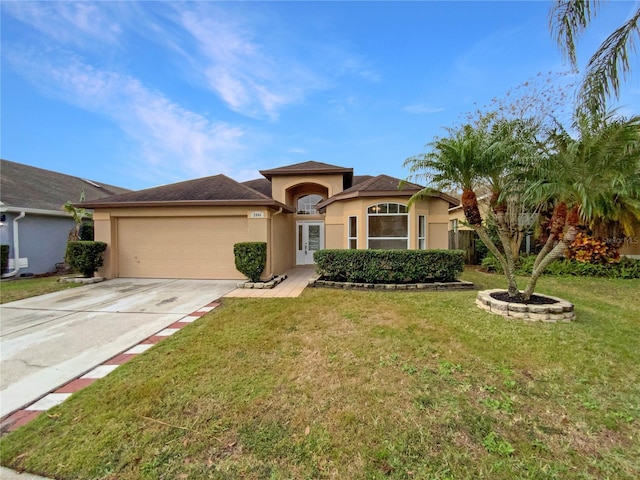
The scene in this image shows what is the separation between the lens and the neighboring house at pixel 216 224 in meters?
10.2

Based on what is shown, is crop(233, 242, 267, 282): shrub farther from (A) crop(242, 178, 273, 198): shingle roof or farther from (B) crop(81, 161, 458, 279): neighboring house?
(A) crop(242, 178, 273, 198): shingle roof

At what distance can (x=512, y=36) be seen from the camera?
848 centimetres

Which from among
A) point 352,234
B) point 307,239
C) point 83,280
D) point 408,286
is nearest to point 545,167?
point 408,286

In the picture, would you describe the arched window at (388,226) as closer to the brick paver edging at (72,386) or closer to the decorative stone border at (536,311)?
the decorative stone border at (536,311)

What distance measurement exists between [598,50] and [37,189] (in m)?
21.2

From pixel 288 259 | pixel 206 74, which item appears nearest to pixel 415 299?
pixel 288 259

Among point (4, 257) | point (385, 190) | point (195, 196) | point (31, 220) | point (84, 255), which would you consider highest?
point (385, 190)

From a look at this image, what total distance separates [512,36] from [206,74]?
11.2 m

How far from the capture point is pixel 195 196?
10.5m

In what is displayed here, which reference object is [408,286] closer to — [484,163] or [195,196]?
[484,163]

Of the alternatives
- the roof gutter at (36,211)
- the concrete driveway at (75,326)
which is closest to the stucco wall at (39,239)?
the roof gutter at (36,211)

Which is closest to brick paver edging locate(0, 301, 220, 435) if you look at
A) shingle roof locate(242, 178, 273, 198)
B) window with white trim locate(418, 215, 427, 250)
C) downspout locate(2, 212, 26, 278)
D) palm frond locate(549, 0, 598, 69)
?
window with white trim locate(418, 215, 427, 250)

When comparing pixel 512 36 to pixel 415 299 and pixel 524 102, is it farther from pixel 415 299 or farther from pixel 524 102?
pixel 415 299

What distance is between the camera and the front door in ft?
49.5
